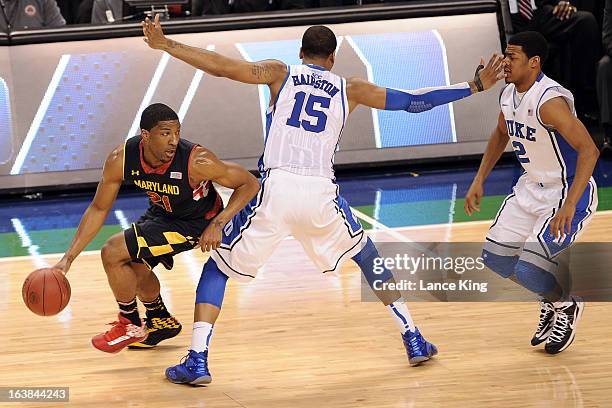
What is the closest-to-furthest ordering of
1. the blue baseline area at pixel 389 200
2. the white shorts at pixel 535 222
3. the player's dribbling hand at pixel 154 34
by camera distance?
the player's dribbling hand at pixel 154 34
the white shorts at pixel 535 222
the blue baseline area at pixel 389 200

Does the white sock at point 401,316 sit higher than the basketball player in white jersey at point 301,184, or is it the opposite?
the basketball player in white jersey at point 301,184

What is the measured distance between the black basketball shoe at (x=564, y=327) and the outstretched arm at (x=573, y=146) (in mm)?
492

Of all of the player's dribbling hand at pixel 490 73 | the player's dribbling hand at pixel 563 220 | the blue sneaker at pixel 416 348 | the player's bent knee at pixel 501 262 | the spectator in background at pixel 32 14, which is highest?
the player's dribbling hand at pixel 490 73

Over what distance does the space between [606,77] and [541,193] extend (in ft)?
18.6

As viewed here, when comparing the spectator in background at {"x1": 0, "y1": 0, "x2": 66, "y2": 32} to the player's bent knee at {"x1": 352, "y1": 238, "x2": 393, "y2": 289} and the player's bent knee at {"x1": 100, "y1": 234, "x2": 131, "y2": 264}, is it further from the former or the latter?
the player's bent knee at {"x1": 352, "y1": 238, "x2": 393, "y2": 289}

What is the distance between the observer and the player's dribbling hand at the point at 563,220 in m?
5.70

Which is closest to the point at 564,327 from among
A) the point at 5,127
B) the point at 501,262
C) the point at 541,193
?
the point at 501,262

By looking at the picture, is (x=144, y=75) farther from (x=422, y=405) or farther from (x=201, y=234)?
(x=422, y=405)

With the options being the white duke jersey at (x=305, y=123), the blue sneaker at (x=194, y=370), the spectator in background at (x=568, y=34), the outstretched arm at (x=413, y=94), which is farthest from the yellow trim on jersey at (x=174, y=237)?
the spectator in background at (x=568, y=34)

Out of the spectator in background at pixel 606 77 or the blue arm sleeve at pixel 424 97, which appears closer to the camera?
the blue arm sleeve at pixel 424 97

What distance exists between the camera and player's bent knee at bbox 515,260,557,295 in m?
5.93

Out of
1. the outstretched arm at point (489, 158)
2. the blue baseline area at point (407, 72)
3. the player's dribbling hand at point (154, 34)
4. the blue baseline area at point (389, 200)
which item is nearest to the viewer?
the player's dribbling hand at point (154, 34)

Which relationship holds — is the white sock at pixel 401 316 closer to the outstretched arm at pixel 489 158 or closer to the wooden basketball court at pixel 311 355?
the wooden basketball court at pixel 311 355

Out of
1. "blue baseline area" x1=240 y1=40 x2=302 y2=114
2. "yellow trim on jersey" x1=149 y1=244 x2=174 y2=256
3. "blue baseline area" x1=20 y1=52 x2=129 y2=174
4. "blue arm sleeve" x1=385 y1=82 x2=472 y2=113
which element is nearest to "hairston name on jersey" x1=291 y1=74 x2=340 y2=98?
"blue arm sleeve" x1=385 y1=82 x2=472 y2=113
